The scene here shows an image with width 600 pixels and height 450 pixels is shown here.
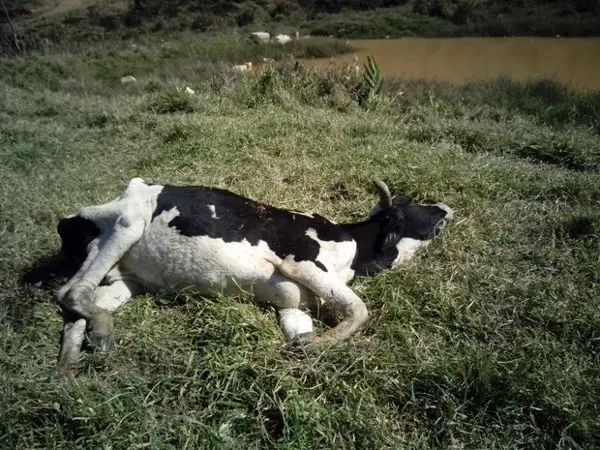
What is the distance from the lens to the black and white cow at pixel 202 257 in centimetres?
315

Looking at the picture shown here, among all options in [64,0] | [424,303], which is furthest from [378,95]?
[64,0]

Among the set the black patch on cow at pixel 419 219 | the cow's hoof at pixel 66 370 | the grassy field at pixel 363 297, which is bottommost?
the grassy field at pixel 363 297

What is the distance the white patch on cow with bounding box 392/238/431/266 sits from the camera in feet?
12.5

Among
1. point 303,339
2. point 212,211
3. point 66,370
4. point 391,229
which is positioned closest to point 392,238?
point 391,229

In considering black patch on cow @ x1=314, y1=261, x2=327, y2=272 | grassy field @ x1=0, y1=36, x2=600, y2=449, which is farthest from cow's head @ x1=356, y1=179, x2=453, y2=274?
black patch on cow @ x1=314, y1=261, x2=327, y2=272

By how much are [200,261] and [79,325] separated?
79 centimetres

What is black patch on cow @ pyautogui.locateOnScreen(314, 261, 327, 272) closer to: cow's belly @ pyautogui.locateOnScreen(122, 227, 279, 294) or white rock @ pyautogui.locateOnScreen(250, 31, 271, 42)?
cow's belly @ pyautogui.locateOnScreen(122, 227, 279, 294)

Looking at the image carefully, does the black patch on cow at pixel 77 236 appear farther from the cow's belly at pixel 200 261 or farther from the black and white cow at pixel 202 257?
the cow's belly at pixel 200 261

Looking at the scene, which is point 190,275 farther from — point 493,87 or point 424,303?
point 493,87

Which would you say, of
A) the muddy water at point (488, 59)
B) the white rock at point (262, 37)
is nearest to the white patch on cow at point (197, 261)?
the muddy water at point (488, 59)

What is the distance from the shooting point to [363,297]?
3502 mm

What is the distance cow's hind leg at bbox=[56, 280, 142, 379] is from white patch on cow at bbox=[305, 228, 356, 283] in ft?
4.09

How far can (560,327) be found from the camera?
316cm

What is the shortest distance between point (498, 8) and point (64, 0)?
36297 mm
